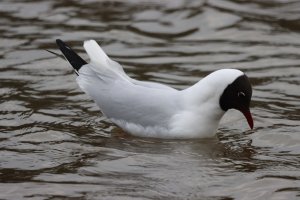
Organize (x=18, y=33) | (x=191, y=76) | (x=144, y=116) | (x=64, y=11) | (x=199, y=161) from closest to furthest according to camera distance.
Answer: (x=199, y=161) → (x=144, y=116) → (x=191, y=76) → (x=18, y=33) → (x=64, y=11)

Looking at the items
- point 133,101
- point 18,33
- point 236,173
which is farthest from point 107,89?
point 18,33

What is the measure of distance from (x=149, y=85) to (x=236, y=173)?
139 cm

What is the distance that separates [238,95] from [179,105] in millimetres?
502

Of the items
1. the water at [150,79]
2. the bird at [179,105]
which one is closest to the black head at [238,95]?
the bird at [179,105]

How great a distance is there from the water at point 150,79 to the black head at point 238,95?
12.5 inches

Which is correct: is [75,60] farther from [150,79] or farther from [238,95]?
[238,95]

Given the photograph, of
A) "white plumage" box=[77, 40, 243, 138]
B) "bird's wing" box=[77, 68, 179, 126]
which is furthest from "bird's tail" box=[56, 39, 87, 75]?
"white plumage" box=[77, 40, 243, 138]

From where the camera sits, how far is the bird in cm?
711

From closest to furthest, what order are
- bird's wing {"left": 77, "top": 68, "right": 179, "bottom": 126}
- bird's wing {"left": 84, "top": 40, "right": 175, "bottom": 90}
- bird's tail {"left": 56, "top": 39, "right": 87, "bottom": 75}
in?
bird's wing {"left": 77, "top": 68, "right": 179, "bottom": 126}
bird's wing {"left": 84, "top": 40, "right": 175, "bottom": 90}
bird's tail {"left": 56, "top": 39, "right": 87, "bottom": 75}

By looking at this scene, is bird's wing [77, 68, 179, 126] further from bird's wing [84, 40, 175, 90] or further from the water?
the water

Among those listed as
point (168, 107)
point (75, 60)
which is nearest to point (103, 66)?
point (75, 60)

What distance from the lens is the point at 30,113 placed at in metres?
7.88

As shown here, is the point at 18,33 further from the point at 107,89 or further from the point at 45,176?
the point at 45,176

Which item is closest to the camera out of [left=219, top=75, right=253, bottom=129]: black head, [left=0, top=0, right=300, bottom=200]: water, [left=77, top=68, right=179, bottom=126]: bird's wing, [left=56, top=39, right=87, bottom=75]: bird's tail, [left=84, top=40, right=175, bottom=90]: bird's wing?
[left=0, top=0, right=300, bottom=200]: water
